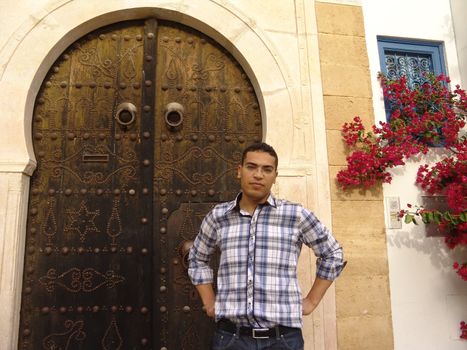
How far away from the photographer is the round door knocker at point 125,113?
264 cm

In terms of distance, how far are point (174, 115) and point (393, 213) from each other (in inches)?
71.2

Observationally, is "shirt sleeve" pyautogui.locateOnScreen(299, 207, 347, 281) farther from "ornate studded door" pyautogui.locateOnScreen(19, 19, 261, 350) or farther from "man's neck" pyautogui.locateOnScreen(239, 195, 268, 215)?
"ornate studded door" pyautogui.locateOnScreen(19, 19, 261, 350)

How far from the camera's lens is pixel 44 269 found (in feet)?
8.11

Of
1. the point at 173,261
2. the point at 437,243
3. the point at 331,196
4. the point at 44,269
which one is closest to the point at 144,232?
the point at 173,261

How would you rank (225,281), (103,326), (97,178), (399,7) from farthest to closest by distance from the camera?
(399,7) → (97,178) → (103,326) → (225,281)

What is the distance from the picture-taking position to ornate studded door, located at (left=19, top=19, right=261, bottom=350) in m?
2.47

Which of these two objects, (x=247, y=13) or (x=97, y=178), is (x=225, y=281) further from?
(x=247, y=13)

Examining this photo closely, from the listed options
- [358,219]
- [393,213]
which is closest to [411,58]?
[393,213]

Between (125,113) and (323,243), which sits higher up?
(125,113)

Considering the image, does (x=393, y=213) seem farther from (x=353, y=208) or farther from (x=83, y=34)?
(x=83, y=34)

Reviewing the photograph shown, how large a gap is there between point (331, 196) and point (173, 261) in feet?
4.06

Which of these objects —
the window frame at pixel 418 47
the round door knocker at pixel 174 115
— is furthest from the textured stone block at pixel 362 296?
the window frame at pixel 418 47

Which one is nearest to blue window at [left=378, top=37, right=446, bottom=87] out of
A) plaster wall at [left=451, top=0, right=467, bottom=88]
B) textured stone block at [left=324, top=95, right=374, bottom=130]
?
plaster wall at [left=451, top=0, right=467, bottom=88]

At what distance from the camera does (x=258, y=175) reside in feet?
5.16
